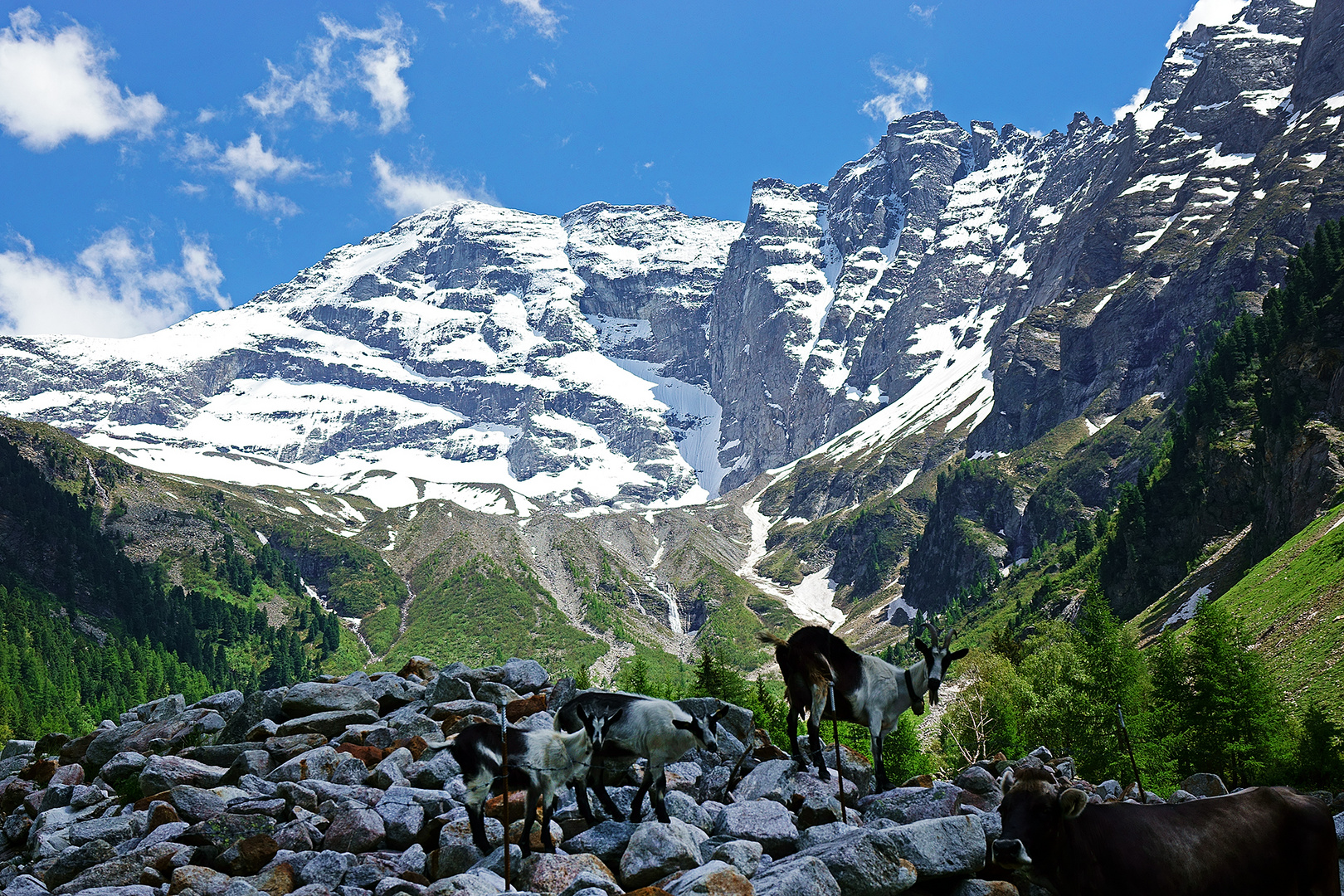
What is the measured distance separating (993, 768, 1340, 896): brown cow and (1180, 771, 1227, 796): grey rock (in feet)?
46.5

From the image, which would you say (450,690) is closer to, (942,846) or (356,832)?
(356,832)

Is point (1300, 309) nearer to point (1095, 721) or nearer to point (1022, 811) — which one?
point (1095, 721)

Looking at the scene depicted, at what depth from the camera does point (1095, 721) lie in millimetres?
58500

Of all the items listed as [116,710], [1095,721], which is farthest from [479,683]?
[116,710]

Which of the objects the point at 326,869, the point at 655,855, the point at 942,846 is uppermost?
the point at 326,869

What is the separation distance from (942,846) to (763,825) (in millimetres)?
4356

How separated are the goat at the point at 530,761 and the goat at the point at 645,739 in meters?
0.32

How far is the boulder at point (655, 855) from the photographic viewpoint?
16.9 meters

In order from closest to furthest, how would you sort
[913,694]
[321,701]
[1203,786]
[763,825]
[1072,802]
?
1. [1072,802]
2. [763,825]
3. [913,694]
4. [1203,786]
5. [321,701]

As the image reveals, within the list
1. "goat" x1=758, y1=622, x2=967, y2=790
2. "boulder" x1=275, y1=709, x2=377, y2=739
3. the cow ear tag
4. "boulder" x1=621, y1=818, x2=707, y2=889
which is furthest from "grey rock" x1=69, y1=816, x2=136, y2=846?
the cow ear tag

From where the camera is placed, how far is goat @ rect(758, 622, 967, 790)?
2109 cm

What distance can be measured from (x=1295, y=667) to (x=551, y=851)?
76783 millimetres

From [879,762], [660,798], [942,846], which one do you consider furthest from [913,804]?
[660,798]

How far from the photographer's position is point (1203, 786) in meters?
25.2
